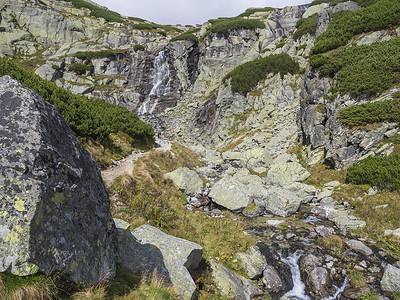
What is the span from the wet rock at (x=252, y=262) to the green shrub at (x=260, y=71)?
42.4 meters

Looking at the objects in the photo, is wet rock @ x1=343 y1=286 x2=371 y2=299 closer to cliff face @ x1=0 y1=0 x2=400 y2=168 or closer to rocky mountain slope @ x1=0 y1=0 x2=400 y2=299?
rocky mountain slope @ x1=0 y1=0 x2=400 y2=299

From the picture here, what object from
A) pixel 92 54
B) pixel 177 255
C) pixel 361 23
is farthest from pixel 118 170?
pixel 92 54

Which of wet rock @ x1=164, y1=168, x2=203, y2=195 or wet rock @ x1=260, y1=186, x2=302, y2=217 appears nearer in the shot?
wet rock @ x1=260, y1=186, x2=302, y2=217

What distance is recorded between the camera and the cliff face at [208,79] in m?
24.0

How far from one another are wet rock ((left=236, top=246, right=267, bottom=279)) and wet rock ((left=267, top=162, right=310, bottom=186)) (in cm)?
1163

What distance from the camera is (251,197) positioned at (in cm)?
1507

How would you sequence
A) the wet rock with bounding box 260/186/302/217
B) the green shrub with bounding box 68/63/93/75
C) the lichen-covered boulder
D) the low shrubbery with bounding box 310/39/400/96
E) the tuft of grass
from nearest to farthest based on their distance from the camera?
the lichen-covered boulder
the tuft of grass
the wet rock with bounding box 260/186/302/217
the low shrubbery with bounding box 310/39/400/96
the green shrub with bounding box 68/63/93/75

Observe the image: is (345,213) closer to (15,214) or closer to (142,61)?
(15,214)

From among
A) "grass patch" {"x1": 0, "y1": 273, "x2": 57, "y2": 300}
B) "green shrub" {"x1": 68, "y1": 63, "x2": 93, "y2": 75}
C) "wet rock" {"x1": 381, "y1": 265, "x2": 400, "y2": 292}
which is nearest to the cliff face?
"green shrub" {"x1": 68, "y1": 63, "x2": 93, "y2": 75}

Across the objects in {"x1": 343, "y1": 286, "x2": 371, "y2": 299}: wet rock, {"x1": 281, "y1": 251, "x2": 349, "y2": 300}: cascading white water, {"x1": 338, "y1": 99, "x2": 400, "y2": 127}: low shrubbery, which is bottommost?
{"x1": 281, "y1": 251, "x2": 349, "y2": 300}: cascading white water

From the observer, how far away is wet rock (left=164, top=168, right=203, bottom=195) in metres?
15.8

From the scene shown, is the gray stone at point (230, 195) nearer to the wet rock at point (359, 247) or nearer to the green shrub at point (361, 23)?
the wet rock at point (359, 247)

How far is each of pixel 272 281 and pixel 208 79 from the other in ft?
213

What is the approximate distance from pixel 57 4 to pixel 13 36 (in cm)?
3537
